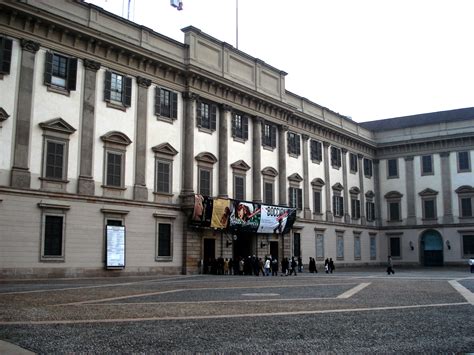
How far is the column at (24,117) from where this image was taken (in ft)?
84.8

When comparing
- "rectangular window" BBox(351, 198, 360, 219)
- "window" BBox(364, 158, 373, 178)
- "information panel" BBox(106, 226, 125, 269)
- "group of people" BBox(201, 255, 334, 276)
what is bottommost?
"group of people" BBox(201, 255, 334, 276)

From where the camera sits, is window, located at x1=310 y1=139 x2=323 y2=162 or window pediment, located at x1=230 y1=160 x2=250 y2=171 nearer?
window pediment, located at x1=230 y1=160 x2=250 y2=171

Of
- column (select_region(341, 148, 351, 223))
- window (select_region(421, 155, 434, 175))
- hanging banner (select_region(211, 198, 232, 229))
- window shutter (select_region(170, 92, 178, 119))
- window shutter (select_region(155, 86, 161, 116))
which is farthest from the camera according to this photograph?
window (select_region(421, 155, 434, 175))

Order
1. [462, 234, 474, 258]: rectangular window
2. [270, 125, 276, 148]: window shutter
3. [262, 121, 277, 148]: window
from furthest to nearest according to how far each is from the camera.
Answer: [462, 234, 474, 258]: rectangular window < [270, 125, 276, 148]: window shutter < [262, 121, 277, 148]: window

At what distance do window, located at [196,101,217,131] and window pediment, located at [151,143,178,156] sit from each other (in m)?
3.00

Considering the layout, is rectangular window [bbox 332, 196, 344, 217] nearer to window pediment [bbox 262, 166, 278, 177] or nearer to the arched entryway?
window pediment [bbox 262, 166, 278, 177]

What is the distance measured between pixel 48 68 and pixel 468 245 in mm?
43944

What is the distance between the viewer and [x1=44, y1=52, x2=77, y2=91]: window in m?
27.7

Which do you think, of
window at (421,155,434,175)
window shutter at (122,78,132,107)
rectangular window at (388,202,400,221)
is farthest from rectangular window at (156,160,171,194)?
window at (421,155,434,175)

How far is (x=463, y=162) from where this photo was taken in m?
55.5

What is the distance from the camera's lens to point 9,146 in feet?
84.4

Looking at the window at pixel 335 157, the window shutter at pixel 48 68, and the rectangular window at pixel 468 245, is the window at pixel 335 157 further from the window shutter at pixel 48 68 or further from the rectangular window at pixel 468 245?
the window shutter at pixel 48 68

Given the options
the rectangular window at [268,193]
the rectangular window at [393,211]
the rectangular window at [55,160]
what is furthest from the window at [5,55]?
the rectangular window at [393,211]

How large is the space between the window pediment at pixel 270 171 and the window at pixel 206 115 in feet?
20.7
